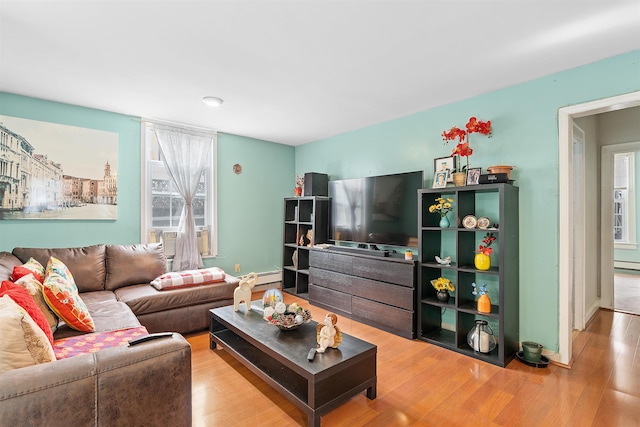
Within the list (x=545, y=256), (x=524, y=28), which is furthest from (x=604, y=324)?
(x=524, y=28)

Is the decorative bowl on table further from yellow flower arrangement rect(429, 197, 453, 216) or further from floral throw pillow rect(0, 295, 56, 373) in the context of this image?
yellow flower arrangement rect(429, 197, 453, 216)

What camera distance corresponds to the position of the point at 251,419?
1.83 m

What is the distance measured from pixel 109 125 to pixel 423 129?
11.9ft

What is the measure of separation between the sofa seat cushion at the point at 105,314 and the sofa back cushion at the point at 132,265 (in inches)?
9.5

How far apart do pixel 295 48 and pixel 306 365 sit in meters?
2.10

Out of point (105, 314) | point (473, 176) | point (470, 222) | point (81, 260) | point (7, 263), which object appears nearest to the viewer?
point (105, 314)

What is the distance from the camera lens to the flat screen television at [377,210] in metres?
3.32

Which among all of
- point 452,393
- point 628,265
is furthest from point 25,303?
point 628,265

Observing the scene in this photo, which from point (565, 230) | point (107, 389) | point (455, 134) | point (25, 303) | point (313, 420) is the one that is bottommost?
point (313, 420)

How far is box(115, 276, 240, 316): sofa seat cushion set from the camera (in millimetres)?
2820

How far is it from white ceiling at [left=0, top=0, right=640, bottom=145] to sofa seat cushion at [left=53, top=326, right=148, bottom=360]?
1.98 metres

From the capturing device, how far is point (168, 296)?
2.97 meters

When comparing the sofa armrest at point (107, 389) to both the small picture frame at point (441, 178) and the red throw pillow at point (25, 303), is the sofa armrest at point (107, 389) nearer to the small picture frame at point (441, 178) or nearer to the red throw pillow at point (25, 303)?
the red throw pillow at point (25, 303)

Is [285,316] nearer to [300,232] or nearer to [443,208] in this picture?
[443,208]
